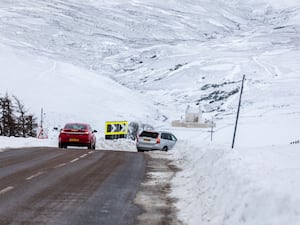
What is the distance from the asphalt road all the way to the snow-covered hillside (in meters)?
1.13

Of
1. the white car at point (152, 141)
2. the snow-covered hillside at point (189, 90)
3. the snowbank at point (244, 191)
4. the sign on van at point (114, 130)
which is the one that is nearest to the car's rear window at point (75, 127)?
the snow-covered hillside at point (189, 90)

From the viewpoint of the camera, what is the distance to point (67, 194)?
31.4 ft

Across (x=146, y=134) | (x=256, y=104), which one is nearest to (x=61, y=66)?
(x=256, y=104)

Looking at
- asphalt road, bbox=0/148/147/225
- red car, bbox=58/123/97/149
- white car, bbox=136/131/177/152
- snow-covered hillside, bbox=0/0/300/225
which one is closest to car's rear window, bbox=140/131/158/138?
white car, bbox=136/131/177/152

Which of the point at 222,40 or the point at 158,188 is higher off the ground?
the point at 222,40

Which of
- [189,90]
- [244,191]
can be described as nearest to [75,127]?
[244,191]

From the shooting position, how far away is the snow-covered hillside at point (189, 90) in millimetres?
7883

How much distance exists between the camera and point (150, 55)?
174 meters

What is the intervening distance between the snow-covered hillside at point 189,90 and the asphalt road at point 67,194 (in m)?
1.13

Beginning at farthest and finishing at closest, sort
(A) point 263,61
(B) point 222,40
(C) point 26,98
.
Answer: (B) point 222,40 < (A) point 263,61 < (C) point 26,98

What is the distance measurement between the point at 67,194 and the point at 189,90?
12259 cm

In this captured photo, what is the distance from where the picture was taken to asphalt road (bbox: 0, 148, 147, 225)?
7.50 metres

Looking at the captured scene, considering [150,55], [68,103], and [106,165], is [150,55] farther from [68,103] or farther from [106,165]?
[106,165]

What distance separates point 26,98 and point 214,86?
181 ft
